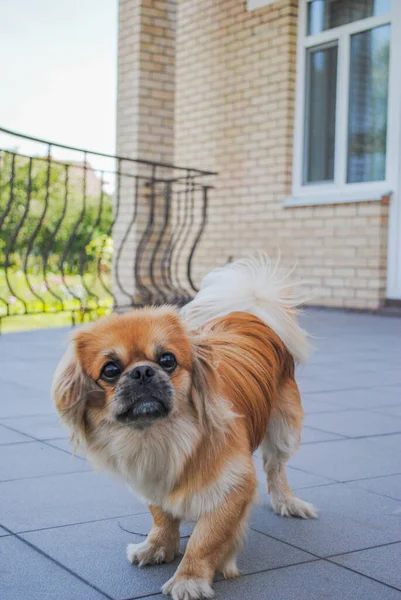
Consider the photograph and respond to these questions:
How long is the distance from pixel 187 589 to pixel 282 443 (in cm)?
81

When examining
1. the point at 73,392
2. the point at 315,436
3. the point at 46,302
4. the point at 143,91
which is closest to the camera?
the point at 73,392

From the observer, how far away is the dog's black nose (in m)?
1.84

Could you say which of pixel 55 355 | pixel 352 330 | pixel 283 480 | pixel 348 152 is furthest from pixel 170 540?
pixel 348 152

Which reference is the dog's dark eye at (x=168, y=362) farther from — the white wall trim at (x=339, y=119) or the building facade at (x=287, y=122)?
the white wall trim at (x=339, y=119)

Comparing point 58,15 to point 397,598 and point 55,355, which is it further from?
point 397,598

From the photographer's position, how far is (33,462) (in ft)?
9.81

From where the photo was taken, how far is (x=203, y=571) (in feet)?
6.40

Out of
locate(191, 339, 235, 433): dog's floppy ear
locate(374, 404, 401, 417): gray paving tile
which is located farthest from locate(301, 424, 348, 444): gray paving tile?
locate(191, 339, 235, 433): dog's floppy ear

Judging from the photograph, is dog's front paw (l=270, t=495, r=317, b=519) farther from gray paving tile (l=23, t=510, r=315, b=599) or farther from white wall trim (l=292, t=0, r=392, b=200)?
white wall trim (l=292, t=0, r=392, b=200)

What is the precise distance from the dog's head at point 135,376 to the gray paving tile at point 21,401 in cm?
191

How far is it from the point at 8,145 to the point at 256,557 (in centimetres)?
1839

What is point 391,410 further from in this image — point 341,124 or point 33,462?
point 341,124

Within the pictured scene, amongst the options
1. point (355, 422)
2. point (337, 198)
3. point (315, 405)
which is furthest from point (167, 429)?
point (337, 198)

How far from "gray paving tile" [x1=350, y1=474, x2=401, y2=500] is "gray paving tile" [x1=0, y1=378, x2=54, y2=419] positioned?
1713 mm
